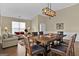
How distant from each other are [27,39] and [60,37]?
2.63 ft

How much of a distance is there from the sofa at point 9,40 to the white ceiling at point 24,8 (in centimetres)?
53

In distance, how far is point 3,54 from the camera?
6.86 feet

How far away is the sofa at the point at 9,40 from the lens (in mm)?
2254

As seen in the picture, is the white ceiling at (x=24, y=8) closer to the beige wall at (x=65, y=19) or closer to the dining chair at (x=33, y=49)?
the beige wall at (x=65, y=19)

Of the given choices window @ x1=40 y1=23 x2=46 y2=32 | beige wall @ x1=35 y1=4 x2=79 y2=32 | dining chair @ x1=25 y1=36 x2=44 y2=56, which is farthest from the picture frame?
dining chair @ x1=25 y1=36 x2=44 y2=56

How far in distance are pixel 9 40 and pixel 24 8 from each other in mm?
878

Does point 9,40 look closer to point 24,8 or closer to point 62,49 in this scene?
point 24,8

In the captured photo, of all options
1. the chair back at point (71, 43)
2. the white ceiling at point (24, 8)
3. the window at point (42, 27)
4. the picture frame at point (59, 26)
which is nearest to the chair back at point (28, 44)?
the window at point (42, 27)

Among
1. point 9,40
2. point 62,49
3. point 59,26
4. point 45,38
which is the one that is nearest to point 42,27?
point 45,38

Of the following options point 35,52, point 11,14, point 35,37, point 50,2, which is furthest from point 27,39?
point 50,2

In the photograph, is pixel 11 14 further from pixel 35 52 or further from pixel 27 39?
pixel 35 52

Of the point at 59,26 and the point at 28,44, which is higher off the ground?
the point at 59,26

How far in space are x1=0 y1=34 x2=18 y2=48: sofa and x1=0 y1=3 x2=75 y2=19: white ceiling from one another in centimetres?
53

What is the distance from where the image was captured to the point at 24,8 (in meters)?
2.16
